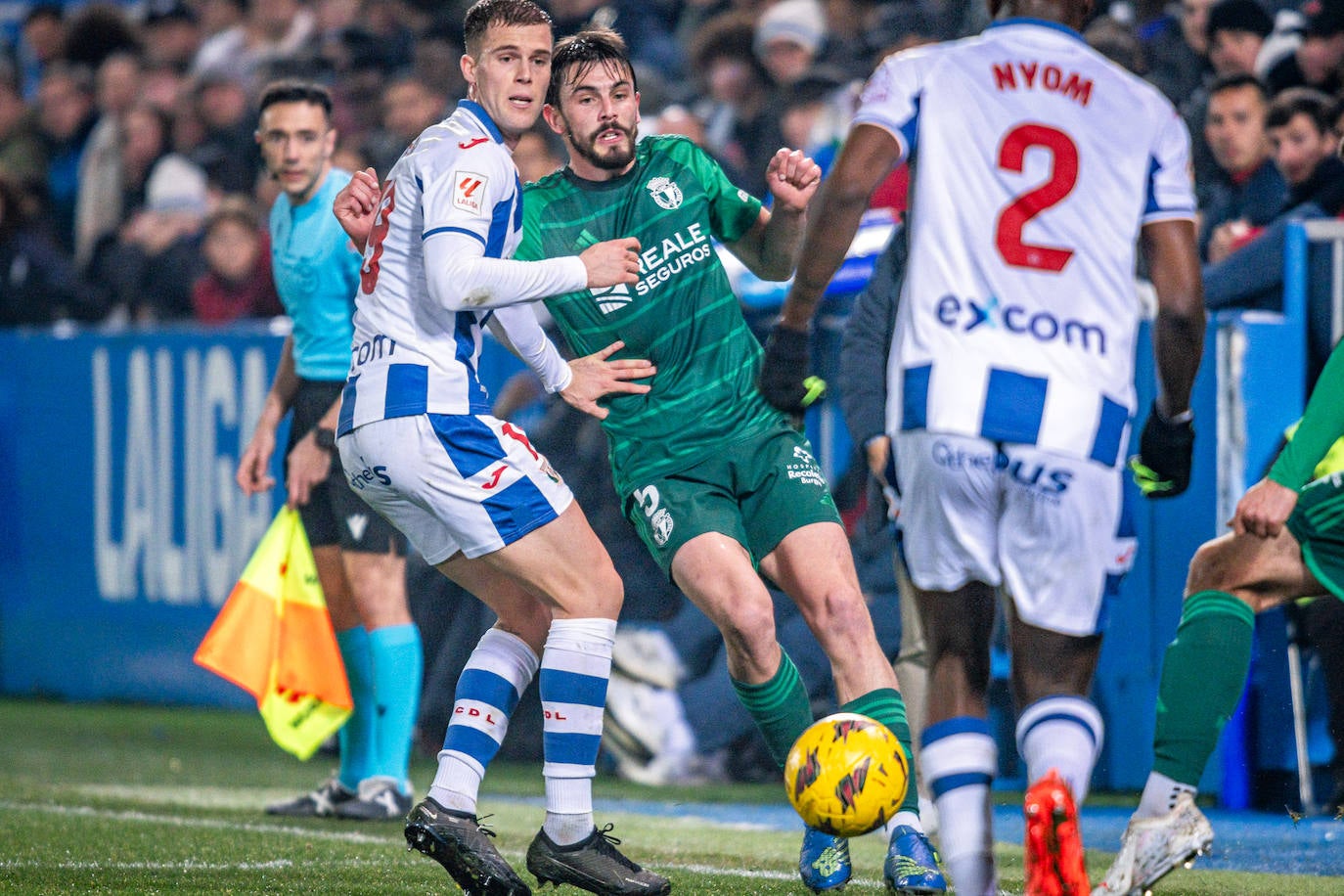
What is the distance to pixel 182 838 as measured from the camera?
6188mm

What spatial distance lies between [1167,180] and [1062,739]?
1.17 m

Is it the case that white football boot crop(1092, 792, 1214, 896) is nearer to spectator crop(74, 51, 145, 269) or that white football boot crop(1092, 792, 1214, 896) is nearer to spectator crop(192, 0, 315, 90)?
spectator crop(74, 51, 145, 269)

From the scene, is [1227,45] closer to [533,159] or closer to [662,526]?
[533,159]

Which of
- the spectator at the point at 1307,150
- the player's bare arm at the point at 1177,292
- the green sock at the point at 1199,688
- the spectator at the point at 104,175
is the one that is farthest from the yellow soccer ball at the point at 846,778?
the spectator at the point at 104,175

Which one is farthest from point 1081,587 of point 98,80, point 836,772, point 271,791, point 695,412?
point 98,80

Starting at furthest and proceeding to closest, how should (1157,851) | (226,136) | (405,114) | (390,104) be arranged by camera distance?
(226,136), (390,104), (405,114), (1157,851)

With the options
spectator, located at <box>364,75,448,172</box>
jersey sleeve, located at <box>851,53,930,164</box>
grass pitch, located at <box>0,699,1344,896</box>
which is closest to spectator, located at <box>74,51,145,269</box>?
spectator, located at <box>364,75,448,172</box>

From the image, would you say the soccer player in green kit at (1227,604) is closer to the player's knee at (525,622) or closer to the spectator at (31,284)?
the player's knee at (525,622)

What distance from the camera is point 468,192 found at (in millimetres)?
4617

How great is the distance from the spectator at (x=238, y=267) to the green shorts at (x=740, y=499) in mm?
6535

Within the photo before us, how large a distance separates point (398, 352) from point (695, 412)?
938 mm

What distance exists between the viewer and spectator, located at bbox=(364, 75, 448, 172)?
12.1m

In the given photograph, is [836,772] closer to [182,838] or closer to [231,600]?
[182,838]

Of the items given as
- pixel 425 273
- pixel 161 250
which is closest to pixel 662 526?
pixel 425 273
